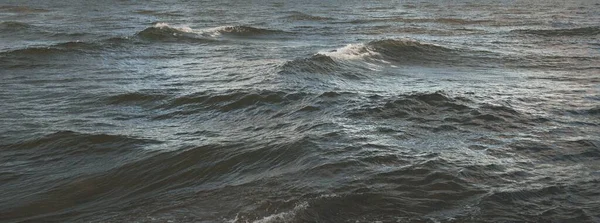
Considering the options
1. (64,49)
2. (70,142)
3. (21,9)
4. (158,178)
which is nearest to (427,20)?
(64,49)

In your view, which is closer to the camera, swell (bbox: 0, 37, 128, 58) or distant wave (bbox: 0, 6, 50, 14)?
swell (bbox: 0, 37, 128, 58)

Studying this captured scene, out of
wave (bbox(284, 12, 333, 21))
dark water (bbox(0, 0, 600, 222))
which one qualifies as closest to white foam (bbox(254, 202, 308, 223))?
dark water (bbox(0, 0, 600, 222))

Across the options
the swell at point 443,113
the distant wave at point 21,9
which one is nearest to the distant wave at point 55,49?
the swell at point 443,113

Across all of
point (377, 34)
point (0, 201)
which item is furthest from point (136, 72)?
point (377, 34)

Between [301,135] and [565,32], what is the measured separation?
19322 mm

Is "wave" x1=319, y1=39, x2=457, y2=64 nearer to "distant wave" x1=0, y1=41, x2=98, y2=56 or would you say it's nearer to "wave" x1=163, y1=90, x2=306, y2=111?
"wave" x1=163, y1=90, x2=306, y2=111

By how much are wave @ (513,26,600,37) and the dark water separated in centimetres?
549

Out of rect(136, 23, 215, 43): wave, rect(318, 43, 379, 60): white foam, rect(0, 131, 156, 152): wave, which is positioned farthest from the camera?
rect(136, 23, 215, 43): wave

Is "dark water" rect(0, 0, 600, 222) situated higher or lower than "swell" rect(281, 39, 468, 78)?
higher

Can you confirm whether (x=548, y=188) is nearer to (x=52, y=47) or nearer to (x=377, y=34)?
(x=52, y=47)

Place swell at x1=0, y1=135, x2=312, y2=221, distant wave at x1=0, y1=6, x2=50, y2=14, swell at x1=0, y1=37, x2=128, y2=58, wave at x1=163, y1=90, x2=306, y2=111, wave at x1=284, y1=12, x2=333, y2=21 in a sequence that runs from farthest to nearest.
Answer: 1. distant wave at x1=0, y1=6, x2=50, y2=14
2. wave at x1=284, y1=12, x2=333, y2=21
3. swell at x1=0, y1=37, x2=128, y2=58
4. wave at x1=163, y1=90, x2=306, y2=111
5. swell at x1=0, y1=135, x2=312, y2=221

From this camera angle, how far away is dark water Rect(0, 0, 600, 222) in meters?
6.47

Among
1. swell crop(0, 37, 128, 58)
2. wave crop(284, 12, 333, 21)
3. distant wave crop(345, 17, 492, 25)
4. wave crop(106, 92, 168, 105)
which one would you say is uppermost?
wave crop(106, 92, 168, 105)

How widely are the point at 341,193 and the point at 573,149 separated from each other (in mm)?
3548
